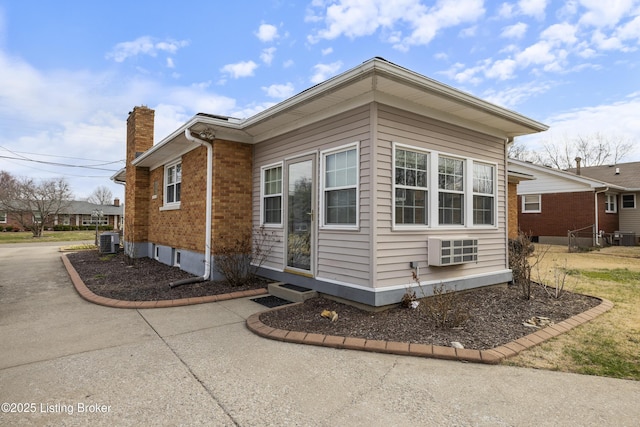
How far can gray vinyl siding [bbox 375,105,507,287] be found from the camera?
4.72 m

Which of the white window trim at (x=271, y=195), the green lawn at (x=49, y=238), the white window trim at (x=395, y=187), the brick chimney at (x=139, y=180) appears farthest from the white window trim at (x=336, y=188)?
the green lawn at (x=49, y=238)

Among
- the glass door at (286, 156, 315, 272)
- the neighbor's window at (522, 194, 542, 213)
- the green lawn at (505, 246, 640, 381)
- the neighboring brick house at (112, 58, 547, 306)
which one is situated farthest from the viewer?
the neighbor's window at (522, 194, 542, 213)

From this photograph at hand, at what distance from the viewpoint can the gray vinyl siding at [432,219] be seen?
4716mm

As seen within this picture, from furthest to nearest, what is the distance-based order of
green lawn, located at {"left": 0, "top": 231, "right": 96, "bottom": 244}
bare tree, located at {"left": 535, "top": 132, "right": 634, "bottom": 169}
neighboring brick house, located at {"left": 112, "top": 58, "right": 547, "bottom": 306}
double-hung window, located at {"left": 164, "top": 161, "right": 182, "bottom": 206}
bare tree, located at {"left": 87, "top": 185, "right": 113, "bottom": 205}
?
1. bare tree, located at {"left": 87, "top": 185, "right": 113, "bottom": 205}
2. bare tree, located at {"left": 535, "top": 132, "right": 634, "bottom": 169}
3. green lawn, located at {"left": 0, "top": 231, "right": 96, "bottom": 244}
4. double-hung window, located at {"left": 164, "top": 161, "right": 182, "bottom": 206}
5. neighboring brick house, located at {"left": 112, "top": 58, "right": 547, "bottom": 306}

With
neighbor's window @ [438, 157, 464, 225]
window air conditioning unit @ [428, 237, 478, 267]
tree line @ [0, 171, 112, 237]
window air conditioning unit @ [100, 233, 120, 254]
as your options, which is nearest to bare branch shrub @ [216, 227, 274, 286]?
window air conditioning unit @ [428, 237, 478, 267]

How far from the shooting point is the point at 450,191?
227 inches

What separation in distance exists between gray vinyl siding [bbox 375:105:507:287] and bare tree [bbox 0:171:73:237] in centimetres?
3408

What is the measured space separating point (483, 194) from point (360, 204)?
9.75ft

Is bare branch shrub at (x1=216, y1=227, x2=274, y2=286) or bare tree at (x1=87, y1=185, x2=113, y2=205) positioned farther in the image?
bare tree at (x1=87, y1=185, x2=113, y2=205)

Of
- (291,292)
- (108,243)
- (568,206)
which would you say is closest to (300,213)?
(291,292)

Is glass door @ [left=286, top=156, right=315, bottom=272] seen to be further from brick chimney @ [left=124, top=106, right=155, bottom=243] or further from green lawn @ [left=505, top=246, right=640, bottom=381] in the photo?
brick chimney @ [left=124, top=106, right=155, bottom=243]

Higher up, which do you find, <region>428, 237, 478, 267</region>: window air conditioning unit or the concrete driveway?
<region>428, 237, 478, 267</region>: window air conditioning unit

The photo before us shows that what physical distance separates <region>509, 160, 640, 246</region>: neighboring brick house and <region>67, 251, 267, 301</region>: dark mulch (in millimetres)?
15860

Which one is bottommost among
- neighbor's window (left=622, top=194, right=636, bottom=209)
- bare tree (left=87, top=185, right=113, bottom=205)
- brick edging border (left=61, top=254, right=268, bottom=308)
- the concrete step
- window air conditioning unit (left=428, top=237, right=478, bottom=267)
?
brick edging border (left=61, top=254, right=268, bottom=308)
